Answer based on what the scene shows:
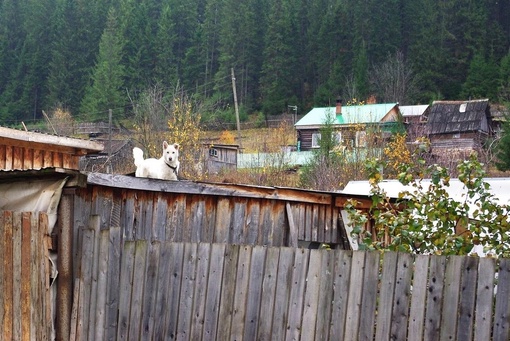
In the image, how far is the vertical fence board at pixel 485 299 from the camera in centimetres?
493

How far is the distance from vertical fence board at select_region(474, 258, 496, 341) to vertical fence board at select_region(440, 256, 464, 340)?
0.15 metres

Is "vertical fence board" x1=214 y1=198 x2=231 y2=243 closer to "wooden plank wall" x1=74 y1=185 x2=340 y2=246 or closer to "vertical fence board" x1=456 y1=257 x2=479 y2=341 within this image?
"wooden plank wall" x1=74 y1=185 x2=340 y2=246

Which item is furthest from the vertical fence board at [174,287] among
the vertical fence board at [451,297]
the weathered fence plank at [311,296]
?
the vertical fence board at [451,297]

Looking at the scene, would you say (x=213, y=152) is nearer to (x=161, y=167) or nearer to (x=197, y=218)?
(x=161, y=167)

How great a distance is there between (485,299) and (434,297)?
0.37 metres

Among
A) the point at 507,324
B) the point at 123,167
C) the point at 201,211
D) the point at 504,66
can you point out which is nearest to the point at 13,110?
the point at 123,167

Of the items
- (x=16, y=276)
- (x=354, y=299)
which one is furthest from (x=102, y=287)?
(x=354, y=299)

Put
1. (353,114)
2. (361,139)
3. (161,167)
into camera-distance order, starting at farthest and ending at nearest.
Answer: (353,114) < (361,139) < (161,167)

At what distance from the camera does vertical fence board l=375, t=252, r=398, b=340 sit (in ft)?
17.6

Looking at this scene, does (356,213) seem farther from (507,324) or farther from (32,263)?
(32,263)

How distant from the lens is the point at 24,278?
6809 mm

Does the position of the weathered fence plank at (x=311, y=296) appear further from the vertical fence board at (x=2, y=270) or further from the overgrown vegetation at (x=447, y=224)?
A: the vertical fence board at (x=2, y=270)

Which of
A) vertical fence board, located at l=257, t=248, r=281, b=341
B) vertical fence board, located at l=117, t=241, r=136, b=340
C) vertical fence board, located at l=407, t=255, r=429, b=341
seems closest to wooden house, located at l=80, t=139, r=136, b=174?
vertical fence board, located at l=117, t=241, r=136, b=340

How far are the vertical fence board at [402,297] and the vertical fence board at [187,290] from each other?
72.4 inches
